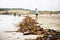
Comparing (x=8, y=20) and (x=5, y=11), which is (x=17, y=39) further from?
(x=5, y=11)

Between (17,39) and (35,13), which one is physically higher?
(35,13)

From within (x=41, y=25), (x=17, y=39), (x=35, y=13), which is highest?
(x=35, y=13)

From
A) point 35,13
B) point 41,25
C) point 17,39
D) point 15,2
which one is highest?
point 15,2

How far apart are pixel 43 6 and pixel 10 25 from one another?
0.61 m

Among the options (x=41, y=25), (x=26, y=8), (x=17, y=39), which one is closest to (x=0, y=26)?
(x=17, y=39)

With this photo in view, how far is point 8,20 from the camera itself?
77.6 inches

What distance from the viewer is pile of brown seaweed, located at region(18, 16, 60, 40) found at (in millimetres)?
1969

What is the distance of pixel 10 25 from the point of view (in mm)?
1963

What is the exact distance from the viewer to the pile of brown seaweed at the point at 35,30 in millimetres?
1969

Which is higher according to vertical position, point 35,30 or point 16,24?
point 16,24

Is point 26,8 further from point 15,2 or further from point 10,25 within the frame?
point 10,25

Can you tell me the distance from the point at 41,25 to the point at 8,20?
531mm

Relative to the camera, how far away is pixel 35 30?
78.4 inches

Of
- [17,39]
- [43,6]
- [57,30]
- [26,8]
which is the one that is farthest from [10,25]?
[57,30]
